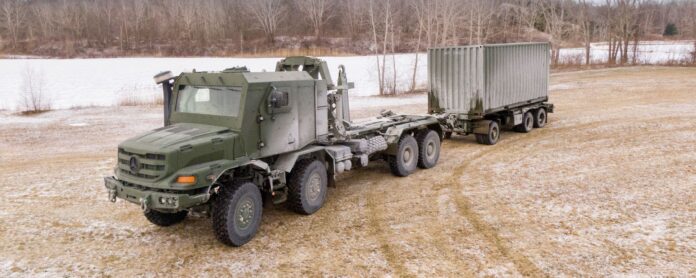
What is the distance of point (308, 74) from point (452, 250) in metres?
3.75

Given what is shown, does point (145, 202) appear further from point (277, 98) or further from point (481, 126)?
point (481, 126)

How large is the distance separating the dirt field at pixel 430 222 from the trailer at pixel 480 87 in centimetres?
76

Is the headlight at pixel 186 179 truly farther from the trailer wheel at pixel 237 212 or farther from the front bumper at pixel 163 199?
the trailer wheel at pixel 237 212

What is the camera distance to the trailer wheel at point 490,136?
14.1m

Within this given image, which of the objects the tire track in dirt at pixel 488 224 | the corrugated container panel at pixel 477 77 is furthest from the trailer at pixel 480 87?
the tire track in dirt at pixel 488 224

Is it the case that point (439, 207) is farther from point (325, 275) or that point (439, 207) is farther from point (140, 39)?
point (140, 39)

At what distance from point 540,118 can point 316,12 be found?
5505 centimetres

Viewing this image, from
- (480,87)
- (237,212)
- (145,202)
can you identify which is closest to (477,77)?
(480,87)

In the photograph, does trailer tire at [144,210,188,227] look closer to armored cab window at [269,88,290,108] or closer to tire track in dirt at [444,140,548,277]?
armored cab window at [269,88,290,108]

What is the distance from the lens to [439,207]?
8.74 meters

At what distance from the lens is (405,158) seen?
11000 mm

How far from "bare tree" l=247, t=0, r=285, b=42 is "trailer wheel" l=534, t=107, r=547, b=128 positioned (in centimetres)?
5034

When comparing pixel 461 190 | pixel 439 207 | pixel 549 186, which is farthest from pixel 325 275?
pixel 549 186

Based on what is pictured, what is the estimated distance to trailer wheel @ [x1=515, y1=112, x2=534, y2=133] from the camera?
15.8 metres
